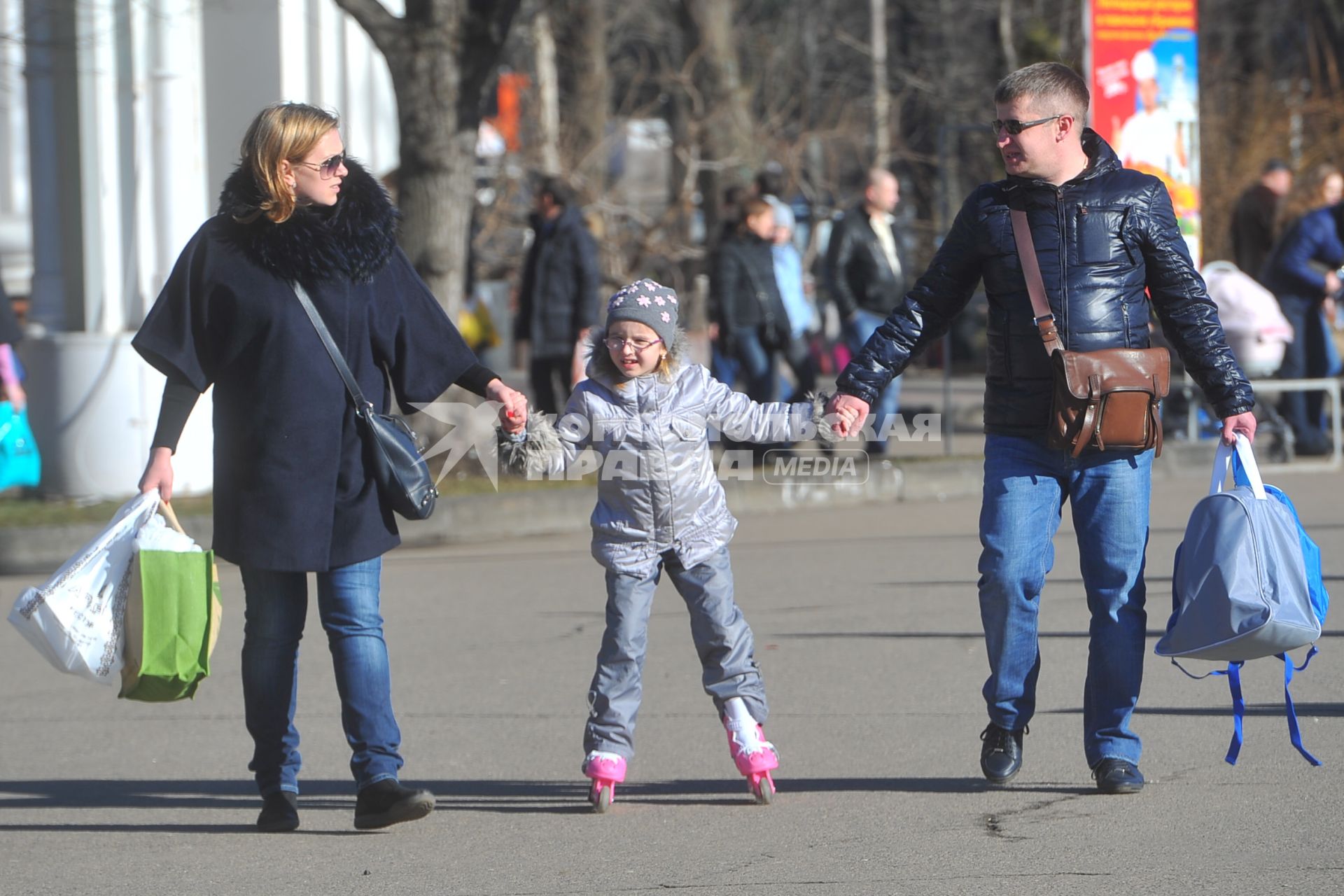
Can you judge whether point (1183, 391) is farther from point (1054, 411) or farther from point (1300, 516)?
point (1054, 411)

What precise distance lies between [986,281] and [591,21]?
1844 cm

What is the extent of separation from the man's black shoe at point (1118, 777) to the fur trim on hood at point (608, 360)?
1492 mm

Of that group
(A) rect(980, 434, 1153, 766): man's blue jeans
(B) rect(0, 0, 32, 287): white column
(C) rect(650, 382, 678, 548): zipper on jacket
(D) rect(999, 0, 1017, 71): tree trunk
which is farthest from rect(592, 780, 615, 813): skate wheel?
(B) rect(0, 0, 32, 287): white column

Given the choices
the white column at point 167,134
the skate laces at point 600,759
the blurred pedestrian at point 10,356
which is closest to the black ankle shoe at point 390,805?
the skate laces at point 600,759

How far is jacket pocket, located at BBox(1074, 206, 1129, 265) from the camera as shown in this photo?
4.46m

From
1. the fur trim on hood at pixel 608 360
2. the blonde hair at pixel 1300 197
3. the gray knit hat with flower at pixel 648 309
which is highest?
the blonde hair at pixel 1300 197

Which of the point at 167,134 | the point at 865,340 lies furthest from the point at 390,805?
the point at 167,134

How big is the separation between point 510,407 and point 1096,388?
1430 millimetres

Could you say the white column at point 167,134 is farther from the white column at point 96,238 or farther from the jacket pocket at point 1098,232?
the jacket pocket at point 1098,232

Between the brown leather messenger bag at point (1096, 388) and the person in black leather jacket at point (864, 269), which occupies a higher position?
the person in black leather jacket at point (864, 269)

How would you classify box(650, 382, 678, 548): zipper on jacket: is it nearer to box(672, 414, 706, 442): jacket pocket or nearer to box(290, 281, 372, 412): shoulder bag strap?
box(672, 414, 706, 442): jacket pocket

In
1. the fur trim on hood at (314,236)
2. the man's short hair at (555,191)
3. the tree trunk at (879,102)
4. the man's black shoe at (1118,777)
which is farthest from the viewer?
the tree trunk at (879,102)

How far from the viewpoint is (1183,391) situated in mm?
11875

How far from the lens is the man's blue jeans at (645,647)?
4723mm
